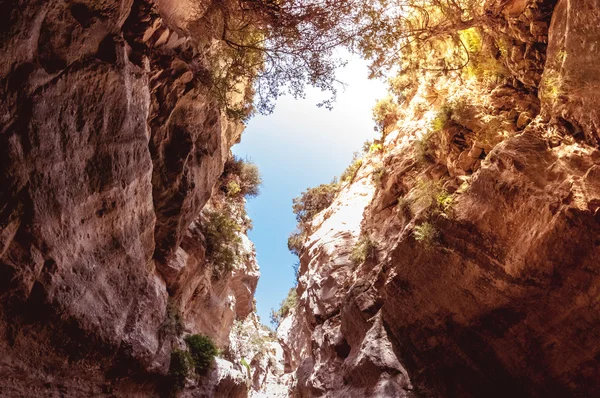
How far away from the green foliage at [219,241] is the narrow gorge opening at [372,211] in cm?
121

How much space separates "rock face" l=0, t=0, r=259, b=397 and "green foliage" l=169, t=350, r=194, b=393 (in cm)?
48

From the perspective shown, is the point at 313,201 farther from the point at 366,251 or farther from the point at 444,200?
the point at 444,200

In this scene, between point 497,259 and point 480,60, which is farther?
point 480,60

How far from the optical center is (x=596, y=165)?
6645mm

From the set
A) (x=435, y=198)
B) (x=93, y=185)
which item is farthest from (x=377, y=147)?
(x=93, y=185)

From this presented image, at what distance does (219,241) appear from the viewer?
14867 millimetres

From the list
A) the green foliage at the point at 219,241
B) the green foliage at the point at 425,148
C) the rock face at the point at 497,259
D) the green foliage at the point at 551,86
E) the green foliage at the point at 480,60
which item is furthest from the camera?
the green foliage at the point at 219,241

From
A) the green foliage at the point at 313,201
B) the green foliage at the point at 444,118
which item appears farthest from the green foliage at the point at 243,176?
the green foliage at the point at 444,118

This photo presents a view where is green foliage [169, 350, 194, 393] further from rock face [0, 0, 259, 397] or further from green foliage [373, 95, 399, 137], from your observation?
green foliage [373, 95, 399, 137]

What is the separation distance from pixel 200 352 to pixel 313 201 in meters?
13.6

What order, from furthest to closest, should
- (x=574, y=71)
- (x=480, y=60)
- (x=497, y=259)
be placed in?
(x=480, y=60) → (x=497, y=259) → (x=574, y=71)

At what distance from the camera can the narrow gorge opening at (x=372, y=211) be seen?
6.38 m

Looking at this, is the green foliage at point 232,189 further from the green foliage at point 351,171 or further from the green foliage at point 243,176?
the green foliage at point 351,171

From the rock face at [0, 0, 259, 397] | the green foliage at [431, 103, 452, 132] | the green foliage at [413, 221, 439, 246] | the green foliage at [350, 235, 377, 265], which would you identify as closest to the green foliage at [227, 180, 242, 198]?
the rock face at [0, 0, 259, 397]
